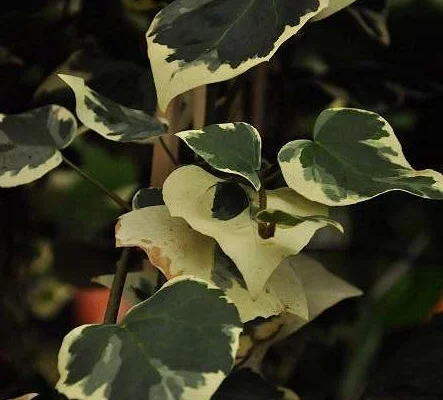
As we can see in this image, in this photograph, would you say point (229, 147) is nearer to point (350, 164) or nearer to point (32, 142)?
point (350, 164)

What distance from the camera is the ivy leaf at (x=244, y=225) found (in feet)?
1.38

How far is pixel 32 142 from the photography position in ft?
1.85

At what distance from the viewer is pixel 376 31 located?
2.37 ft

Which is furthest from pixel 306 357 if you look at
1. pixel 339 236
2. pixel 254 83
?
pixel 254 83

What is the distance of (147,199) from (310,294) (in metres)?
0.18

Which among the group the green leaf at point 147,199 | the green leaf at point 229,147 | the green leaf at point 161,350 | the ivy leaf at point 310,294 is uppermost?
the green leaf at point 229,147

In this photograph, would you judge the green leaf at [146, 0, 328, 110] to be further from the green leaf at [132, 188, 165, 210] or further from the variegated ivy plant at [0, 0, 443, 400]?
the green leaf at [132, 188, 165, 210]

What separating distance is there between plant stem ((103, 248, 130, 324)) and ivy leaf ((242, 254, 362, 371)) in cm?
16

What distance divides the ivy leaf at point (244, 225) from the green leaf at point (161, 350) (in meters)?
0.02

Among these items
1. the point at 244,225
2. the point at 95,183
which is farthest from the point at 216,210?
the point at 95,183

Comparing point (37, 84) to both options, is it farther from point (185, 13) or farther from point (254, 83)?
point (185, 13)

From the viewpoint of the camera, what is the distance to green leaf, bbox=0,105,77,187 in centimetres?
54

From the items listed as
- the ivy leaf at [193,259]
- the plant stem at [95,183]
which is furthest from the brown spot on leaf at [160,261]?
the plant stem at [95,183]

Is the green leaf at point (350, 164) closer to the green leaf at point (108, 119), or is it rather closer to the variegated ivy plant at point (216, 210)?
the variegated ivy plant at point (216, 210)
